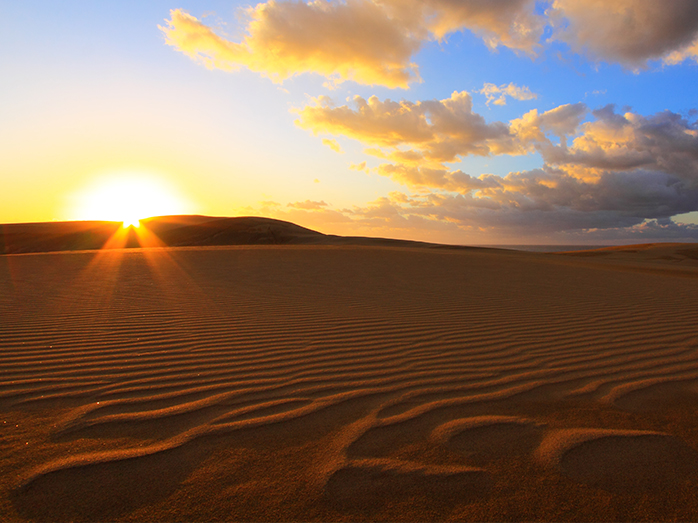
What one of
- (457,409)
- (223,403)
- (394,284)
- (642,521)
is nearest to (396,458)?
(457,409)

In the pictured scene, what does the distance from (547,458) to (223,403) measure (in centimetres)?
191

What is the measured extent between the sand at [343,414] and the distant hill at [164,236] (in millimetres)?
29120

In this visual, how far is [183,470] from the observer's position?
1.83 m

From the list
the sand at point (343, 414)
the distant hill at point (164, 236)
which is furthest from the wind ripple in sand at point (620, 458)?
the distant hill at point (164, 236)

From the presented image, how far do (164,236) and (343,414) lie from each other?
4309cm

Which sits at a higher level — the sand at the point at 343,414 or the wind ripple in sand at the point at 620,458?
the sand at the point at 343,414

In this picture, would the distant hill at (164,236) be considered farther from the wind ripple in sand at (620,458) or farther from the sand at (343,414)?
the wind ripple in sand at (620,458)

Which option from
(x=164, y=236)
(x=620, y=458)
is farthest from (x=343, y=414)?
(x=164, y=236)

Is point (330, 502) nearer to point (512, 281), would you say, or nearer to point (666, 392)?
point (666, 392)

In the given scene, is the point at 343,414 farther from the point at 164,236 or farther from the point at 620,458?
the point at 164,236

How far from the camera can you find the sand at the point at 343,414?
5.42 ft

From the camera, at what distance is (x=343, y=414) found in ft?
7.93

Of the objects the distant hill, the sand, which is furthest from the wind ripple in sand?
the distant hill

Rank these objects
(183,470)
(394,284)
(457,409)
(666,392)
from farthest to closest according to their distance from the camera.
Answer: (394,284) → (666,392) → (457,409) → (183,470)
